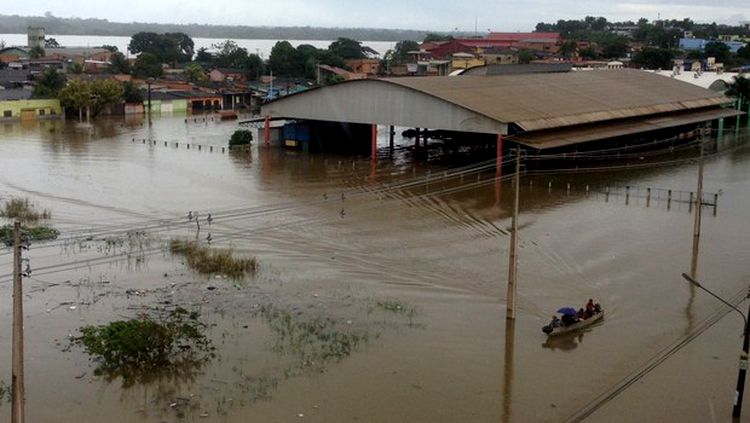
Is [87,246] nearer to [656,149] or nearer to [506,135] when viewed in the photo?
[506,135]

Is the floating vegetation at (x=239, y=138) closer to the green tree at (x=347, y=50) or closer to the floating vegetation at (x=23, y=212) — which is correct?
the floating vegetation at (x=23, y=212)

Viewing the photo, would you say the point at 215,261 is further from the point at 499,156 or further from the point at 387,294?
the point at 499,156

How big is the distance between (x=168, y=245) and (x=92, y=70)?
5263cm

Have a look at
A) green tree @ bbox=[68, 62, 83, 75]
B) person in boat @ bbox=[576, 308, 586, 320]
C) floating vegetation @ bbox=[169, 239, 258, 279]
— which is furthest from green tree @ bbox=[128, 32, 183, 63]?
person in boat @ bbox=[576, 308, 586, 320]

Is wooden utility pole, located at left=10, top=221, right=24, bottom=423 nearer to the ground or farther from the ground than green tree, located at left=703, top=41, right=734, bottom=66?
nearer to the ground

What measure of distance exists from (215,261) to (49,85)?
36.9 m

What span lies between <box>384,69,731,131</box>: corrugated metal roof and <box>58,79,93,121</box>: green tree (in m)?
21.4

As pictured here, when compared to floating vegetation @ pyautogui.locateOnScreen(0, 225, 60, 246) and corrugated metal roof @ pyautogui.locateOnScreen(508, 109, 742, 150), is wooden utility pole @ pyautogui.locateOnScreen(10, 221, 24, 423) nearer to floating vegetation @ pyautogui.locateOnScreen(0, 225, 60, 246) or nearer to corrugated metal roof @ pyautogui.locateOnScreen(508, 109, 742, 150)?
floating vegetation @ pyautogui.locateOnScreen(0, 225, 60, 246)

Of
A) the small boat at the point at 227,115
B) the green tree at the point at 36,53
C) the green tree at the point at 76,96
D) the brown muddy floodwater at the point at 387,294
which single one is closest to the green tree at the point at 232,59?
the green tree at the point at 36,53

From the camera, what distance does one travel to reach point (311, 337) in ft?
44.0

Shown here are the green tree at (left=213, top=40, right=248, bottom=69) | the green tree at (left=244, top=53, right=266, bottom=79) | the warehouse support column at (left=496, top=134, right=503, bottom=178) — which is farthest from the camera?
the green tree at (left=213, top=40, right=248, bottom=69)

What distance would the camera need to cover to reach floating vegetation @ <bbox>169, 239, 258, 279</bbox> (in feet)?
55.7

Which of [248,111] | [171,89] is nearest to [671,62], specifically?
[248,111]

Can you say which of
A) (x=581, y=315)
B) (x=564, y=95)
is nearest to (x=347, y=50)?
(x=564, y=95)
